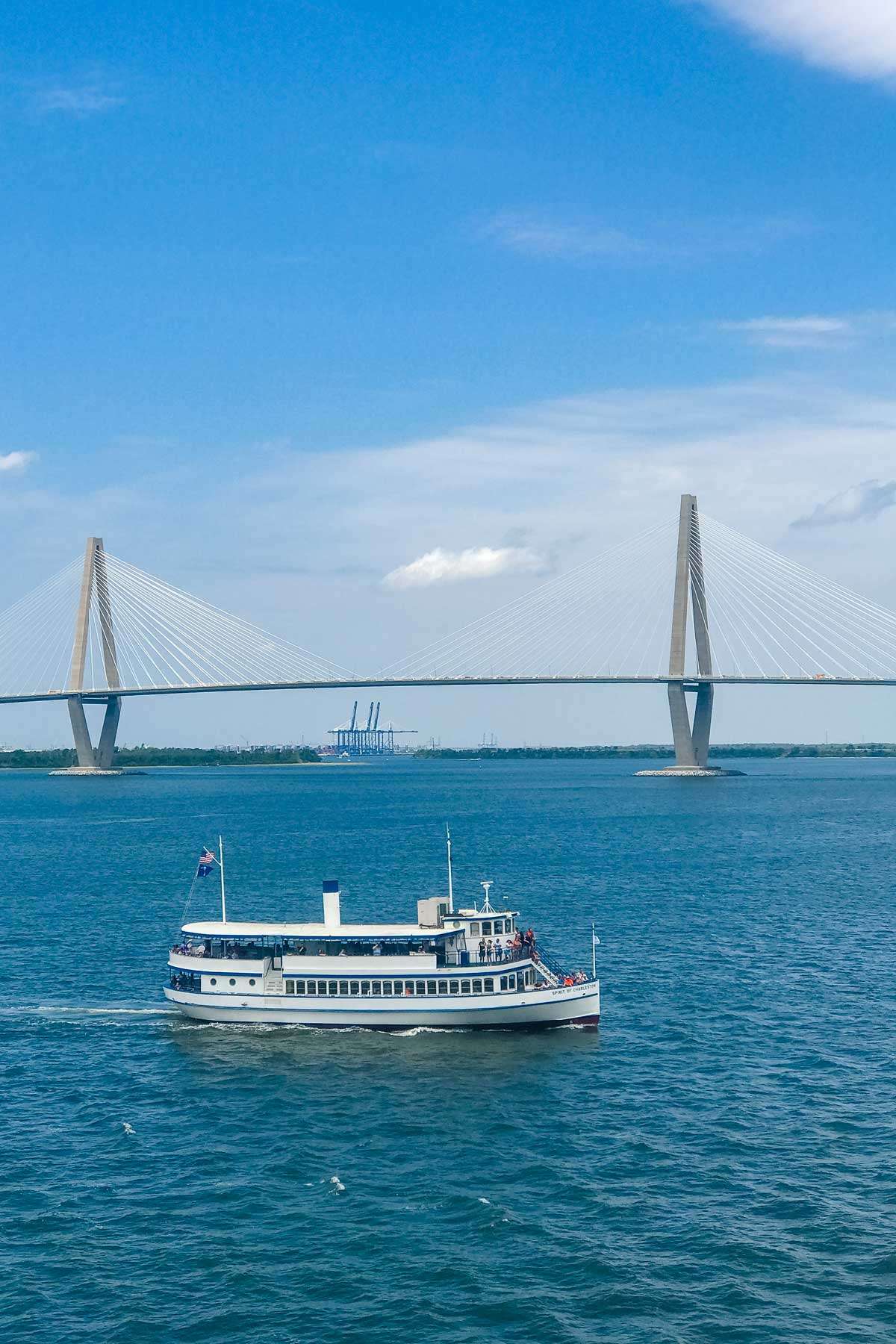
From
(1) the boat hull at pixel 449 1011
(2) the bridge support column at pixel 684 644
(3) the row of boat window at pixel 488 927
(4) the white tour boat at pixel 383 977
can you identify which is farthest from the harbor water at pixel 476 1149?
(2) the bridge support column at pixel 684 644

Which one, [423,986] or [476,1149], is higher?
[423,986]

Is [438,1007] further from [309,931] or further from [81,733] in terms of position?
[81,733]

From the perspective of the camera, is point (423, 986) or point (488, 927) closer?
point (423, 986)

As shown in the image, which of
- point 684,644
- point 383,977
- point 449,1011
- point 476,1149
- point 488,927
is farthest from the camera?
point 684,644

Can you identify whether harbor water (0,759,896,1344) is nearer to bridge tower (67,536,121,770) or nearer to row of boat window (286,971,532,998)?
row of boat window (286,971,532,998)

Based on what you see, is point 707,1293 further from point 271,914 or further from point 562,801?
point 562,801

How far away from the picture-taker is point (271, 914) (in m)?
52.5

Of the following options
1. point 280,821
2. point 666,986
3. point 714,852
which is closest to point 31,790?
point 280,821

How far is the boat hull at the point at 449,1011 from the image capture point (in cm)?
3562

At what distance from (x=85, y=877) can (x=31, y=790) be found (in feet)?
316

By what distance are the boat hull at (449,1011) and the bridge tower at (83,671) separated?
122090 millimetres

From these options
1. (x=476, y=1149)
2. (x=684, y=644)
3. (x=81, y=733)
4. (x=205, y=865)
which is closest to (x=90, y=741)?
(x=81, y=733)

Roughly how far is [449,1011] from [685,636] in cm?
10809

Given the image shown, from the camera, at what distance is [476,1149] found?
26484 millimetres
